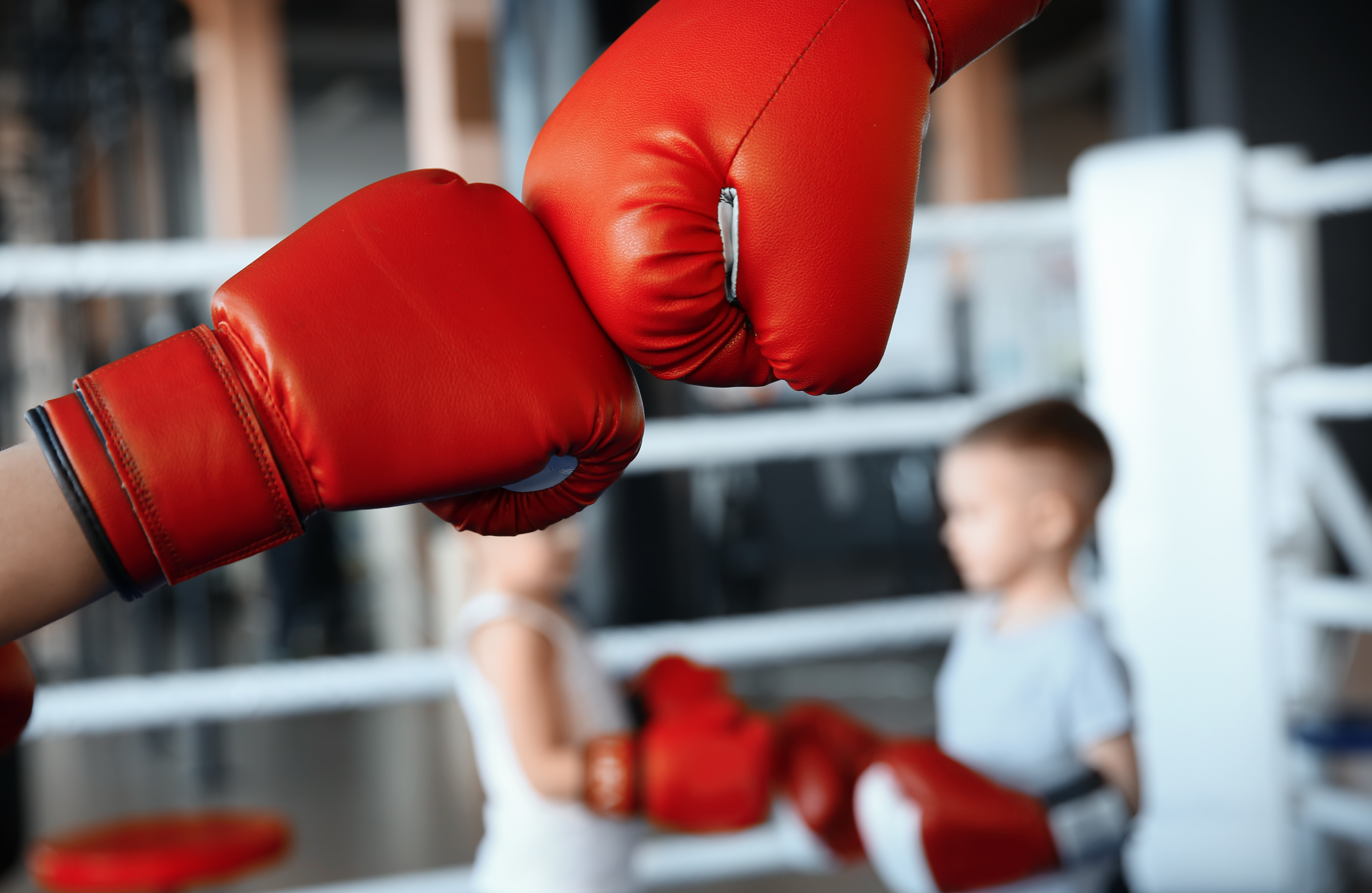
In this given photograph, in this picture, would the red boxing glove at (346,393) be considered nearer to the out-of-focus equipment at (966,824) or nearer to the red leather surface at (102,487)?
the red leather surface at (102,487)

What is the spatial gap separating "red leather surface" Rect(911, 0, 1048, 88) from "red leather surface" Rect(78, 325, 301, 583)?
1.15 feet

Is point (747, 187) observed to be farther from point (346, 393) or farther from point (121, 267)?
point (121, 267)

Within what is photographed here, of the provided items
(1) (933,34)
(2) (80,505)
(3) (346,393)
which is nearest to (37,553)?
(2) (80,505)

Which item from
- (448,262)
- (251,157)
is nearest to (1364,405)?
(448,262)

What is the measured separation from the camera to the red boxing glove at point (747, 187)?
51 cm

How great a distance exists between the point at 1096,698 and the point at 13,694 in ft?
2.62

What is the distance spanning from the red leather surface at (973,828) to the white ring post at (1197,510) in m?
0.42

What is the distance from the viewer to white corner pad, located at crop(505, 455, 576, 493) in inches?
20.8

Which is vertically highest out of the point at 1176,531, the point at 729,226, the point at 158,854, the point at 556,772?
the point at 729,226

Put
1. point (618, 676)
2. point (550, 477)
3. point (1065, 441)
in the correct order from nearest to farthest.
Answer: point (550, 477)
point (1065, 441)
point (618, 676)

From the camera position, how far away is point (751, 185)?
0.52 metres

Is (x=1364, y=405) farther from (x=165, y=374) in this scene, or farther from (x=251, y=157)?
(x=251, y=157)

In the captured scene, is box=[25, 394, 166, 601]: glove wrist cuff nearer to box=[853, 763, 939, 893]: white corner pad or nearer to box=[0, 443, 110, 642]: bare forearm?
box=[0, 443, 110, 642]: bare forearm

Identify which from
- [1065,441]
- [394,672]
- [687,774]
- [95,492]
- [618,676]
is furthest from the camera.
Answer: [618,676]
